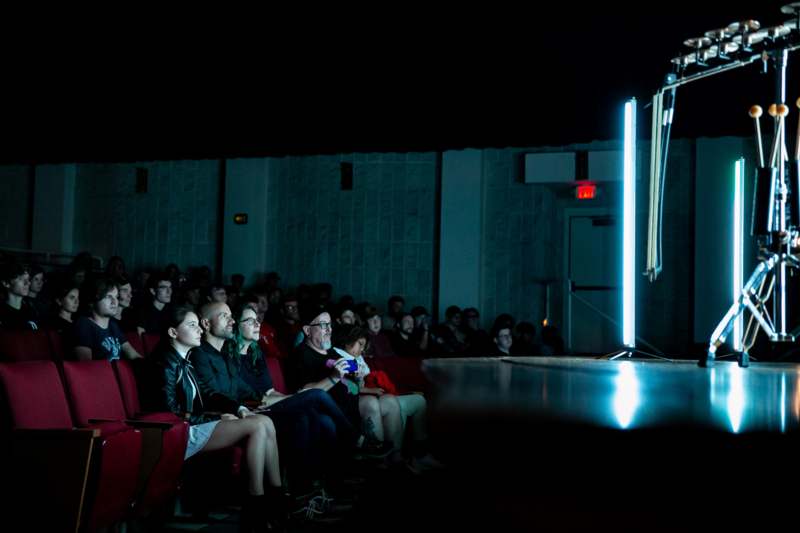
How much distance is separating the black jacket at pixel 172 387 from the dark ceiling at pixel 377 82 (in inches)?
48.1

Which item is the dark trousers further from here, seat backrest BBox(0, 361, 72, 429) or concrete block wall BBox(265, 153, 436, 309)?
concrete block wall BBox(265, 153, 436, 309)

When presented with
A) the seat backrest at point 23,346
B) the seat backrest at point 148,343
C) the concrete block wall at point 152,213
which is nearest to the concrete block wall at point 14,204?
the concrete block wall at point 152,213

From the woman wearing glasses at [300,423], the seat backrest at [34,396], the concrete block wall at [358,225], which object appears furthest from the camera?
the concrete block wall at [358,225]

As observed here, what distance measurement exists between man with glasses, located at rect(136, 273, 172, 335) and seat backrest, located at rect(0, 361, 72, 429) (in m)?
2.84

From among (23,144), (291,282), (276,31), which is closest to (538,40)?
(276,31)

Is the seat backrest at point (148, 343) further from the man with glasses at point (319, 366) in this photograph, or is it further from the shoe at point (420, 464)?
the shoe at point (420, 464)

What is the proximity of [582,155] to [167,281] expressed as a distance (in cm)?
461

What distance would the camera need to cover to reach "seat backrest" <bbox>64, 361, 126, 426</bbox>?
8.87 feet

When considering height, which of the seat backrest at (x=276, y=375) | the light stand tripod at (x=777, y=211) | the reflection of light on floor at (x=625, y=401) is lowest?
the seat backrest at (x=276, y=375)

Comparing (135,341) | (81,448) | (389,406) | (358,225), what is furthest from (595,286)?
(81,448)

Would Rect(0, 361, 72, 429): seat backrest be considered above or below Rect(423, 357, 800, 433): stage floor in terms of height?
below

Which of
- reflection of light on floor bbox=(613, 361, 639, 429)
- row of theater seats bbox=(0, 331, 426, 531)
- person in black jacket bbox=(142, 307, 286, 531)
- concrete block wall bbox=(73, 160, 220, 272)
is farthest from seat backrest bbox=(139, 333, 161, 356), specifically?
concrete block wall bbox=(73, 160, 220, 272)

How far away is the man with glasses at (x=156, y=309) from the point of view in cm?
546

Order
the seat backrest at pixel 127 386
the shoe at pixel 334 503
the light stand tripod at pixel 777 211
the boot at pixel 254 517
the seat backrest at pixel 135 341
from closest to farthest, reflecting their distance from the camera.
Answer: the light stand tripod at pixel 777 211 < the boot at pixel 254 517 < the seat backrest at pixel 127 386 < the shoe at pixel 334 503 < the seat backrest at pixel 135 341
